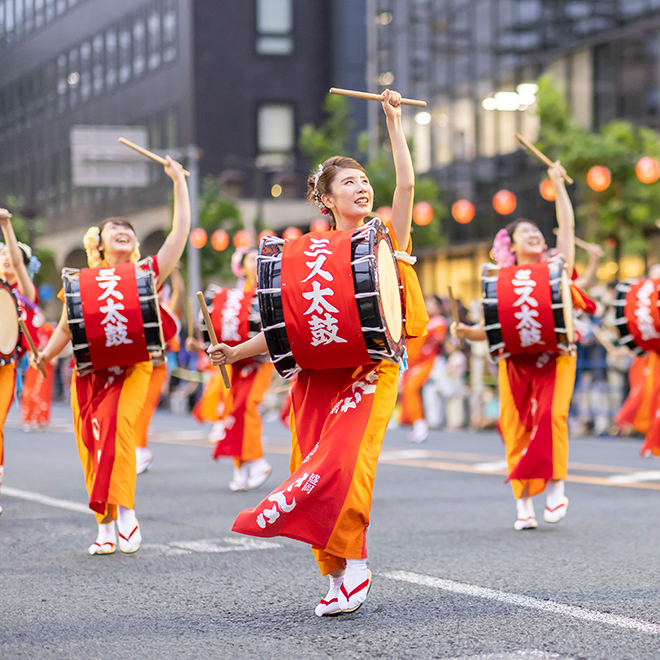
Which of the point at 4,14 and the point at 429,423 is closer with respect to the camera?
the point at 429,423

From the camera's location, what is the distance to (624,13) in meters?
27.3

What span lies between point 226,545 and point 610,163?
1626 centimetres

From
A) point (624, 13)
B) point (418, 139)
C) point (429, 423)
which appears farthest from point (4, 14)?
point (429, 423)

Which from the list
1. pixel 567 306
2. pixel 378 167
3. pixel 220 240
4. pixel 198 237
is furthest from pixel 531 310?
pixel 378 167

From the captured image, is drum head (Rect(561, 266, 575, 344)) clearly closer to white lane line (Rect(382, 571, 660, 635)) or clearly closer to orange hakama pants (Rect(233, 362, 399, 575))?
white lane line (Rect(382, 571, 660, 635))

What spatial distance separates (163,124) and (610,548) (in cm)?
3473

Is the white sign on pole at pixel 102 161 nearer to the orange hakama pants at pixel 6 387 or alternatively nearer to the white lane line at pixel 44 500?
the white lane line at pixel 44 500

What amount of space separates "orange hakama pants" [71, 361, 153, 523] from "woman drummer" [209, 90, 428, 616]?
5.63 ft

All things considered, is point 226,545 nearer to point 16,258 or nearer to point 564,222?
point 16,258

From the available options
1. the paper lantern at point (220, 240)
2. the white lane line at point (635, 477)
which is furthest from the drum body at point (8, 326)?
the paper lantern at point (220, 240)

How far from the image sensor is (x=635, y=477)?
393 inches

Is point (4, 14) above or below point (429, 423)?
above

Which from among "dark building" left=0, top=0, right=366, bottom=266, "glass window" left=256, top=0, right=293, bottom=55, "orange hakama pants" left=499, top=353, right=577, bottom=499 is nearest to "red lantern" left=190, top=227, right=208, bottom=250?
"dark building" left=0, top=0, right=366, bottom=266

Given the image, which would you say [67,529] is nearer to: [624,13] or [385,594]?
[385,594]
